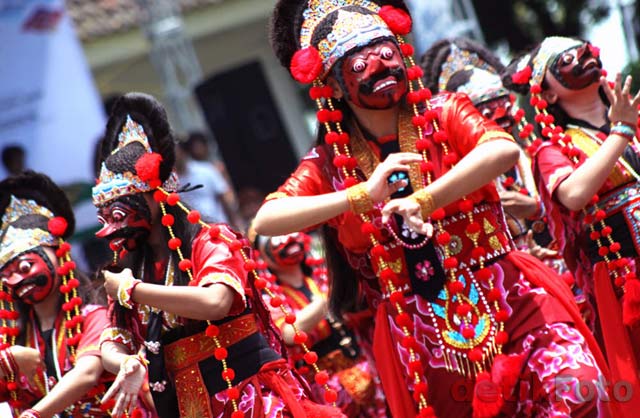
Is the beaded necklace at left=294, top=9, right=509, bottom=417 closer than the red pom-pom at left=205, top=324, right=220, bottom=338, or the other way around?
the beaded necklace at left=294, top=9, right=509, bottom=417

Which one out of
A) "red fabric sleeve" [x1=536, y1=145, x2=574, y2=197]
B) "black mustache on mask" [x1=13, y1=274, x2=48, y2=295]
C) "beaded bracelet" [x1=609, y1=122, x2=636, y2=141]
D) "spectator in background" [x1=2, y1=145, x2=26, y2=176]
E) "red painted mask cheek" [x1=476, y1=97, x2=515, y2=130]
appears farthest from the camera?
"spectator in background" [x1=2, y1=145, x2=26, y2=176]

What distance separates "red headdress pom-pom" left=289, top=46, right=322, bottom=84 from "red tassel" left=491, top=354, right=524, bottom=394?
124 cm

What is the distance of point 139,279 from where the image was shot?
14.1 ft

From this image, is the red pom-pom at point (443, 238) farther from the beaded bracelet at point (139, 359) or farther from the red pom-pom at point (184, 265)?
the beaded bracelet at point (139, 359)

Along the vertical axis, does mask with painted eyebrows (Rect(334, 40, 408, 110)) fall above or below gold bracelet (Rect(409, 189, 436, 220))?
above

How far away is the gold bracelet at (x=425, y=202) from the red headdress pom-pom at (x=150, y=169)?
1.13 meters

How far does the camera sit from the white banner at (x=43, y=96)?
9.55m

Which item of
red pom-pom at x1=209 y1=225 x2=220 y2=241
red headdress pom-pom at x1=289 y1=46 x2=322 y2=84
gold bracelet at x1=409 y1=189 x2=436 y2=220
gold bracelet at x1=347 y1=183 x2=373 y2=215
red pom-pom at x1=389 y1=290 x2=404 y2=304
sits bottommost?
red pom-pom at x1=389 y1=290 x2=404 y2=304

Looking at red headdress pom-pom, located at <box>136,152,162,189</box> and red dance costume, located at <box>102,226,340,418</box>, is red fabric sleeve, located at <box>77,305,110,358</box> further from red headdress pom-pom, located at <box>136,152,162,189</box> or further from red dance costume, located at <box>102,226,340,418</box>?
red headdress pom-pom, located at <box>136,152,162,189</box>

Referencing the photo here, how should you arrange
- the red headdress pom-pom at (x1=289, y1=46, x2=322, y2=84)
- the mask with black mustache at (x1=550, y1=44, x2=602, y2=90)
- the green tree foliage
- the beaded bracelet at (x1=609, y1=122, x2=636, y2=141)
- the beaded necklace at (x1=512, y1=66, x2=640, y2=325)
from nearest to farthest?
the red headdress pom-pom at (x1=289, y1=46, x2=322, y2=84) < the beaded bracelet at (x1=609, y1=122, x2=636, y2=141) < the beaded necklace at (x1=512, y1=66, x2=640, y2=325) < the mask with black mustache at (x1=550, y1=44, x2=602, y2=90) < the green tree foliage

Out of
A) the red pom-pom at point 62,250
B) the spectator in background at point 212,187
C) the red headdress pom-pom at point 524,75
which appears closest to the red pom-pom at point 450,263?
the red headdress pom-pom at point 524,75

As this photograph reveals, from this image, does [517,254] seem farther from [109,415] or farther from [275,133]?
[275,133]

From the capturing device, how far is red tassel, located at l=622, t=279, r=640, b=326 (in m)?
4.43

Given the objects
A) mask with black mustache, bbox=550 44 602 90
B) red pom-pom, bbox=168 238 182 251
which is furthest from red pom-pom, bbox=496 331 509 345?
mask with black mustache, bbox=550 44 602 90
